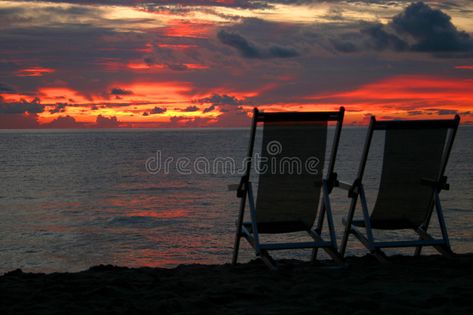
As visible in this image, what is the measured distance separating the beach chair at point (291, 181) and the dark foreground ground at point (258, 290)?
373mm

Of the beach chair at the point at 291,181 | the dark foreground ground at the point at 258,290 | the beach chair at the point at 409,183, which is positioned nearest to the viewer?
the dark foreground ground at the point at 258,290

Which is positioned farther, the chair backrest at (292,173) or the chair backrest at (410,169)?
the chair backrest at (410,169)

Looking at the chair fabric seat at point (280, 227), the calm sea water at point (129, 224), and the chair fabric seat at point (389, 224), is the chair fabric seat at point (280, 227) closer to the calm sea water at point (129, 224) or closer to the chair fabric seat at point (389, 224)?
the chair fabric seat at point (389, 224)

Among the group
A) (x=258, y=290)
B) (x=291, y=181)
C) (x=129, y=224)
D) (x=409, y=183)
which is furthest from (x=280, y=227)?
(x=129, y=224)

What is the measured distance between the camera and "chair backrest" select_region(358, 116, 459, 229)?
18.4 ft

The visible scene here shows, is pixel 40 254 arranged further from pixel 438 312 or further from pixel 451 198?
pixel 451 198

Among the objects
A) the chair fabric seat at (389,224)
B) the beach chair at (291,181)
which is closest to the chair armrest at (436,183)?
the chair fabric seat at (389,224)

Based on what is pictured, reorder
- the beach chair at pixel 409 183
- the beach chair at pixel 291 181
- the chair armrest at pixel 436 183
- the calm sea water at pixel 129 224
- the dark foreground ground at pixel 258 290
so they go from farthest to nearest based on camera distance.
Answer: the calm sea water at pixel 129 224
the chair armrest at pixel 436 183
the beach chair at pixel 409 183
the beach chair at pixel 291 181
the dark foreground ground at pixel 258 290

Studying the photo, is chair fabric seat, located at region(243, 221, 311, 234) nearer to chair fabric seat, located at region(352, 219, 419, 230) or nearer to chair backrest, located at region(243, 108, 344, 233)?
chair backrest, located at region(243, 108, 344, 233)

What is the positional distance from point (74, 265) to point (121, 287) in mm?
4742

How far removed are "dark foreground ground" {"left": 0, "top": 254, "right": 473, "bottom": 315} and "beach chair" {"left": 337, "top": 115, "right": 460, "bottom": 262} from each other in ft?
1.08

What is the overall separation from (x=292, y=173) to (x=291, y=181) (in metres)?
0.08

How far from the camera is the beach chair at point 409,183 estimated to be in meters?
5.57

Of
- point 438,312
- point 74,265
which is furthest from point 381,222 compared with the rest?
point 74,265
